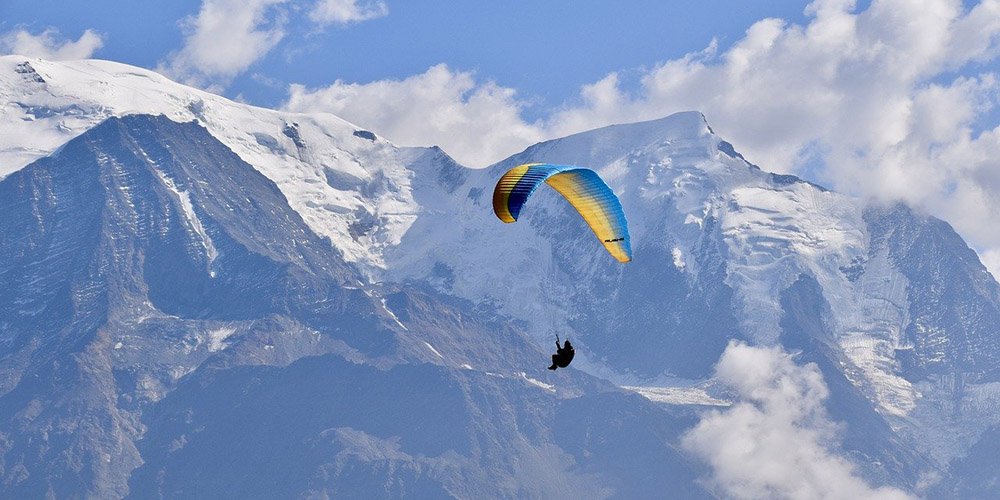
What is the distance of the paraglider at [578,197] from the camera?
170000 millimetres

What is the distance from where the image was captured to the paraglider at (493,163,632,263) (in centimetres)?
17000

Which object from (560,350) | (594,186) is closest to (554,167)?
(594,186)

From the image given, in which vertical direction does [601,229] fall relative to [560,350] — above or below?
above

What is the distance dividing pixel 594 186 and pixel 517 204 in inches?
326

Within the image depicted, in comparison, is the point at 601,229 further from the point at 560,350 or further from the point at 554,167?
the point at 560,350

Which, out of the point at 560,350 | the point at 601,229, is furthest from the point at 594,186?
the point at 560,350

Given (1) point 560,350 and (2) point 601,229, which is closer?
(1) point 560,350

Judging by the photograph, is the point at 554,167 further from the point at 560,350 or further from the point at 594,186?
the point at 560,350

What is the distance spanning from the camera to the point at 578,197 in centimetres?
17600

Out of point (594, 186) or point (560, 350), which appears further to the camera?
point (594, 186)

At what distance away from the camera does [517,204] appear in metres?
170

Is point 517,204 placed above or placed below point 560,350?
above

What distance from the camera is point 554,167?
6831 inches

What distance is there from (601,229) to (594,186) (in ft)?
11.0
